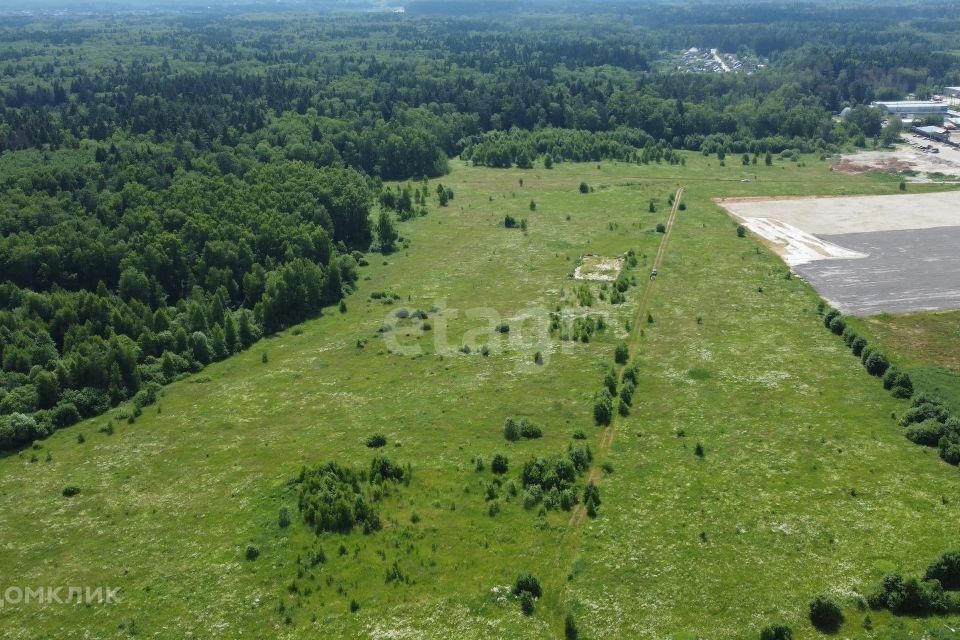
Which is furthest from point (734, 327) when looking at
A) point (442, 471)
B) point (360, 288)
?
point (360, 288)

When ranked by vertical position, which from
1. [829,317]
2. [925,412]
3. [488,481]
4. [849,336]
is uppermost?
[829,317]

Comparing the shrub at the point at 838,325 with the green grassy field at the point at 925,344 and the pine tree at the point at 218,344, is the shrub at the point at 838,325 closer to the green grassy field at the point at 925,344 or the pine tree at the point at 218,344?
the green grassy field at the point at 925,344

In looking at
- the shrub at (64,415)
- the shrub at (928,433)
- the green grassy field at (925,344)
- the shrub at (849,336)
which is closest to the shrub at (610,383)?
the shrub at (928,433)

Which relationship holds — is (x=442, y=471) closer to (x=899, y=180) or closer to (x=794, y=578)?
(x=794, y=578)

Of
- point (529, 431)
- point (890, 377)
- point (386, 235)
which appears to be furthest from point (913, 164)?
point (529, 431)

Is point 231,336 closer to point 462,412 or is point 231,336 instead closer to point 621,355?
point 462,412

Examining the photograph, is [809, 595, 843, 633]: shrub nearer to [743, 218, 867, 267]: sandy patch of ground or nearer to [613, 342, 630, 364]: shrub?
[613, 342, 630, 364]: shrub
